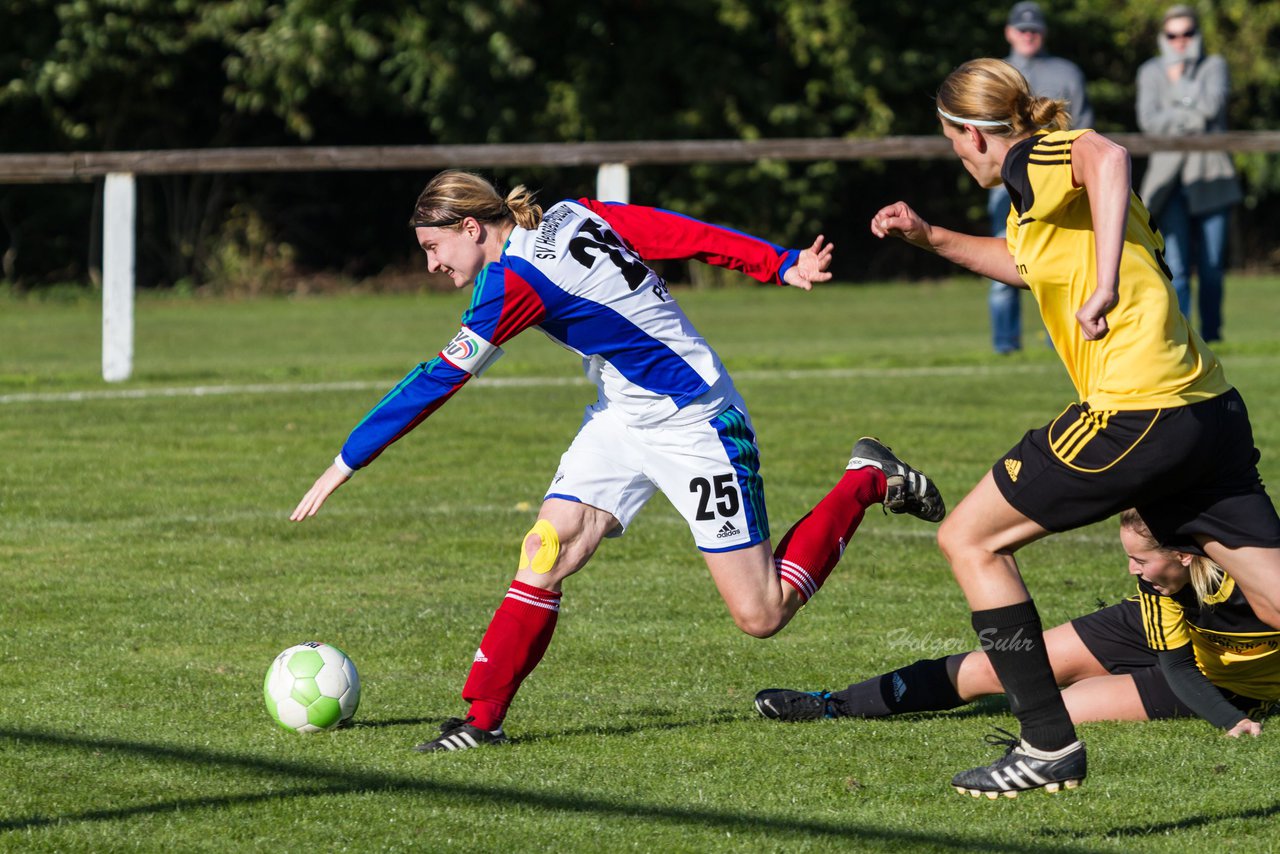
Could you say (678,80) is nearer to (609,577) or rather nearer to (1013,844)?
(609,577)

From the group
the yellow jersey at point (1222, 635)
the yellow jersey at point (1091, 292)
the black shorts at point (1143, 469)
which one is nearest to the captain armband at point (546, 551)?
the black shorts at point (1143, 469)

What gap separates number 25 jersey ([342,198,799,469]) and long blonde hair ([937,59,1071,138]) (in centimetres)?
106

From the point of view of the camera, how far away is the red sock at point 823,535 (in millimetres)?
5676

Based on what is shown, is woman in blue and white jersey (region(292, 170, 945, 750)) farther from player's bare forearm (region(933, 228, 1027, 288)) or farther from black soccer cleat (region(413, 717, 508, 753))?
player's bare forearm (region(933, 228, 1027, 288))

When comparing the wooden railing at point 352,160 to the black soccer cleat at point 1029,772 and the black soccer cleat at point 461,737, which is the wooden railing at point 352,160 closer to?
the black soccer cleat at point 461,737

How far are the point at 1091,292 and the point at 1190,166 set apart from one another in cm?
1095

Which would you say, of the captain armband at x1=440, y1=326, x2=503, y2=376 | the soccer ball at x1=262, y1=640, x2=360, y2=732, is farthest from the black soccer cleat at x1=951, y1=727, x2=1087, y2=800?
the soccer ball at x1=262, y1=640, x2=360, y2=732

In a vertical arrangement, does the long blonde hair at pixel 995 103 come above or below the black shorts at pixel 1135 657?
above

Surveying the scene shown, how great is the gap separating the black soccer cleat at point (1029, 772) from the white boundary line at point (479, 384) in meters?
9.06

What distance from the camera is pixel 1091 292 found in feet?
15.4

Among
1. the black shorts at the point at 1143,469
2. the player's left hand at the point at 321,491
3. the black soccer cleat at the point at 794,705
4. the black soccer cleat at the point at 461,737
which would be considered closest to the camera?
the black shorts at the point at 1143,469

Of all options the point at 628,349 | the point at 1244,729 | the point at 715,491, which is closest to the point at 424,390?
the point at 628,349

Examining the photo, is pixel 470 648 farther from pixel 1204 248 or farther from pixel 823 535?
pixel 1204 248

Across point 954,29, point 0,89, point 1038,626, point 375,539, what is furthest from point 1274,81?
point 1038,626
